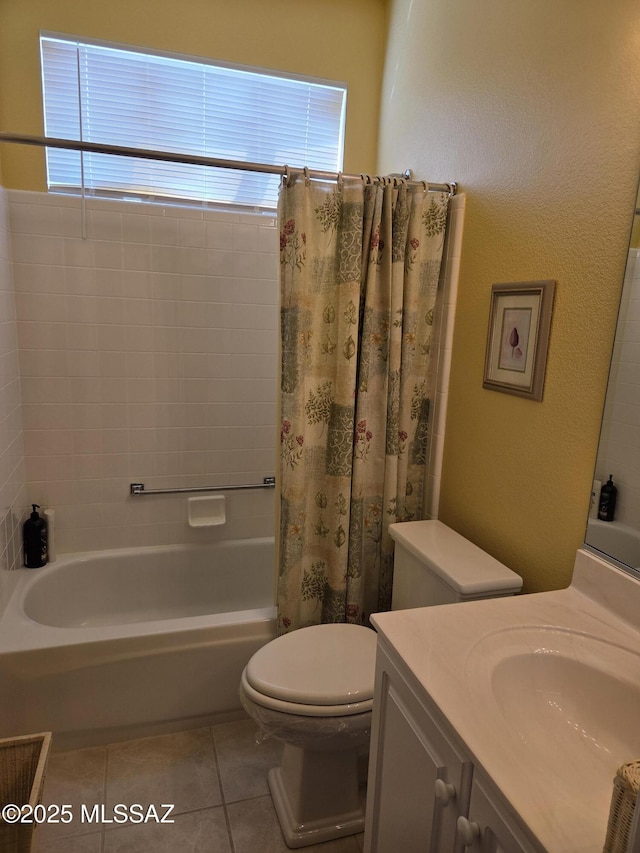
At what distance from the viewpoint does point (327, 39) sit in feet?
8.52

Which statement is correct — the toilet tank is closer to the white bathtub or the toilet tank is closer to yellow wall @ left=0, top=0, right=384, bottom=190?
the white bathtub

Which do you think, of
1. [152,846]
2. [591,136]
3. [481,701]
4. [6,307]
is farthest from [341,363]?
[152,846]

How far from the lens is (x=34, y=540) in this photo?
2424 mm

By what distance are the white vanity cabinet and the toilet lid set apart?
0.86 ft

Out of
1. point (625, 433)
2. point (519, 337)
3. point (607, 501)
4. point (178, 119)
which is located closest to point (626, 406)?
point (625, 433)

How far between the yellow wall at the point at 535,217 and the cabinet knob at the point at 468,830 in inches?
30.6

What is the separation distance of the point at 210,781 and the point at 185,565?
1054mm

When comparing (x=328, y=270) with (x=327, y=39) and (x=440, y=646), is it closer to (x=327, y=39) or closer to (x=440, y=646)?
(x=440, y=646)

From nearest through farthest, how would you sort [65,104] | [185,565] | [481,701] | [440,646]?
[481,701] → [440,646] → [65,104] → [185,565]

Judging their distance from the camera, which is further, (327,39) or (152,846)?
(327,39)

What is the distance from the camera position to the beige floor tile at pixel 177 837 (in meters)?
1.65

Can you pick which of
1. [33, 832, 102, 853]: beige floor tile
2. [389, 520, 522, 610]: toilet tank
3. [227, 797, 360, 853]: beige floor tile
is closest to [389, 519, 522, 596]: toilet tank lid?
[389, 520, 522, 610]: toilet tank

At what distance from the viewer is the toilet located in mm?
1548

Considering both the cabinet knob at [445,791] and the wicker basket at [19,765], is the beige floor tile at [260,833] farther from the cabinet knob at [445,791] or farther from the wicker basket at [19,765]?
the cabinet knob at [445,791]
